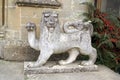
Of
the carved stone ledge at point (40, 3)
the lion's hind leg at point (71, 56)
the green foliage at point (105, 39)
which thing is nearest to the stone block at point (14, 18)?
the carved stone ledge at point (40, 3)

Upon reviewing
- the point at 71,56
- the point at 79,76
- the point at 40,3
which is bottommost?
the point at 79,76

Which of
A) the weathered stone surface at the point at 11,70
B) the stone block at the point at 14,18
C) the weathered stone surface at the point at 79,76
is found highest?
the stone block at the point at 14,18

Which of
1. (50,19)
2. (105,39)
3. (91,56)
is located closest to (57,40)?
(50,19)

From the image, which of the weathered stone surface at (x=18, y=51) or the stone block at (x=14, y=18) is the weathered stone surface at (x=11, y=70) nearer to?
the weathered stone surface at (x=18, y=51)

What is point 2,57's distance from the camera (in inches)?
183

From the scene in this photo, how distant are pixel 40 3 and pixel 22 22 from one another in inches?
→ 16.3

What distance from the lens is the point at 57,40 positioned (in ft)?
13.4

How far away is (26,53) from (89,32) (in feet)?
3.60

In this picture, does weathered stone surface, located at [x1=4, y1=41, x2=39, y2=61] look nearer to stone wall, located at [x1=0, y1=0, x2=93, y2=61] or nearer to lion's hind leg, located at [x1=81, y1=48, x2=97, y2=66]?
stone wall, located at [x1=0, y1=0, x2=93, y2=61]

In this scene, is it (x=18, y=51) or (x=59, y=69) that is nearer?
(x=59, y=69)

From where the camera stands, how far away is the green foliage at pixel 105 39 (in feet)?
14.9

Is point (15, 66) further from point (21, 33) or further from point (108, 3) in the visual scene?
point (108, 3)

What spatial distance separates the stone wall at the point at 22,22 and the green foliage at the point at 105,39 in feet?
0.76

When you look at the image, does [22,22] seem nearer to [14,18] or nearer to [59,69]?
[14,18]
